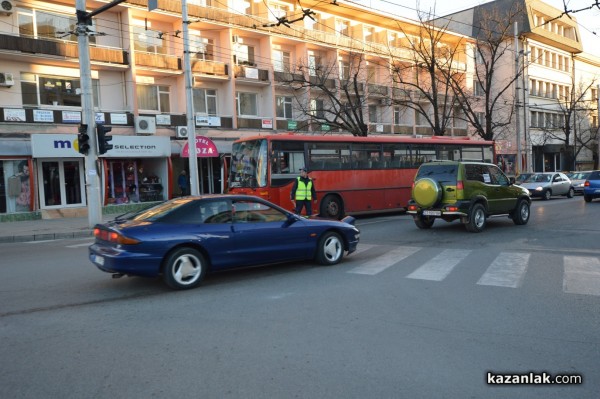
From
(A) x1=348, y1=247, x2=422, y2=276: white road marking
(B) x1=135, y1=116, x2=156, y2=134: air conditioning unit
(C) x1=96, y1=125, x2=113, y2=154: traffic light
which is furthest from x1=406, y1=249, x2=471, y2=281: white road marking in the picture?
(B) x1=135, y1=116, x2=156, y2=134: air conditioning unit

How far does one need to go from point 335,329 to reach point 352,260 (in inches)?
165

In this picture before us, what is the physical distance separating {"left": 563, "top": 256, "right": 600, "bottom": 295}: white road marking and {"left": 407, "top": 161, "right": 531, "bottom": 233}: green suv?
12.4 ft

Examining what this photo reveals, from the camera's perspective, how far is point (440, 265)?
8688 millimetres

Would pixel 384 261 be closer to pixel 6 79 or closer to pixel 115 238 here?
pixel 115 238

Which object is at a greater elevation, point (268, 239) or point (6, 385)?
point (268, 239)

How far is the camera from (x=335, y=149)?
17.4m

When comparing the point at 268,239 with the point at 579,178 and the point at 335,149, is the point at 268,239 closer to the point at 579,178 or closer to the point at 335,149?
the point at 335,149

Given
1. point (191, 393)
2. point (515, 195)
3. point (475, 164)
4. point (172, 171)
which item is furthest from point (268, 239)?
point (172, 171)

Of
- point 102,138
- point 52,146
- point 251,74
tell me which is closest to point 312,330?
point 102,138

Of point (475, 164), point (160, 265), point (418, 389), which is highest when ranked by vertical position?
point (475, 164)

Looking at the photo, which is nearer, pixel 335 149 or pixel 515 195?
pixel 515 195

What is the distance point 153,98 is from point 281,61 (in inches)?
382

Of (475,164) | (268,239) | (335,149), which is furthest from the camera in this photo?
(335,149)

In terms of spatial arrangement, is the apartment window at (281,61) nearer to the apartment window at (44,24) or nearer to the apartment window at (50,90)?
the apartment window at (50,90)
